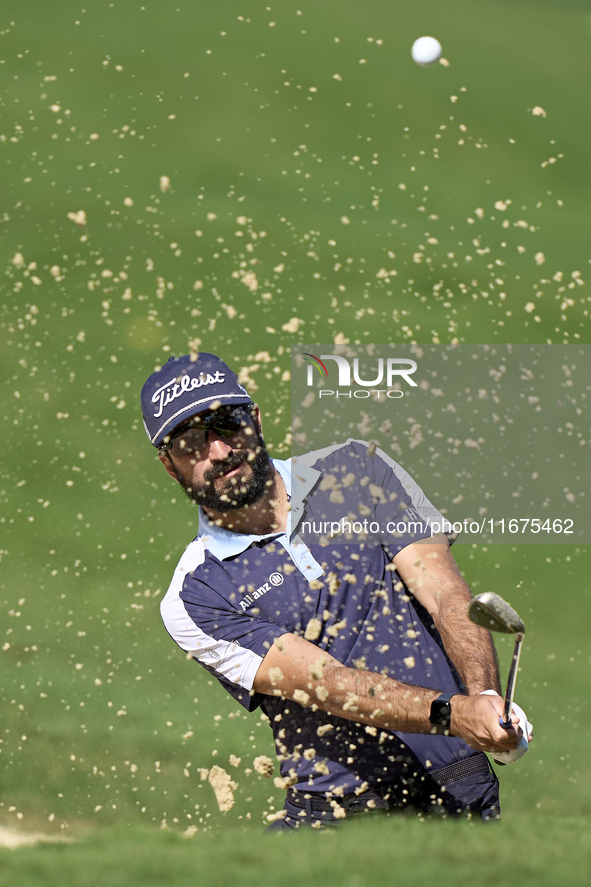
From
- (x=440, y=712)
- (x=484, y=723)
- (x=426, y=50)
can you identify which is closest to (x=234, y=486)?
(x=440, y=712)

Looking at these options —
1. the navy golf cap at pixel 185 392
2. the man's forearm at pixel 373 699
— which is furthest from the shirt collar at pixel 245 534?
the man's forearm at pixel 373 699

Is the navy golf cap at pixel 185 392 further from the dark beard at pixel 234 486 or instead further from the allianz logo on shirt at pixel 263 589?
the allianz logo on shirt at pixel 263 589

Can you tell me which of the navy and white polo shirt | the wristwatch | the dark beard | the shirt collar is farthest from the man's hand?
the dark beard

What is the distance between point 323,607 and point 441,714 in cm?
55

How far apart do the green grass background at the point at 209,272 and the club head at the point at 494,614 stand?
2.49m

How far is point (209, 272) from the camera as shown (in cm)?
618

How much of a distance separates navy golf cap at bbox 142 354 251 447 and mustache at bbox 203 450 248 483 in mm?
184

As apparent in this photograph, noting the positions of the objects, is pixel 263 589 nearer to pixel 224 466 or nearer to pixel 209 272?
pixel 224 466

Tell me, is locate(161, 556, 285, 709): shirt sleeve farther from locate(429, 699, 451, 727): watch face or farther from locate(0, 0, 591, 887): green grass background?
locate(0, 0, 591, 887): green grass background

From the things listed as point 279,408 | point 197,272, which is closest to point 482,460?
point 279,408

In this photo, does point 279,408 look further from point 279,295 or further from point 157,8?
point 157,8

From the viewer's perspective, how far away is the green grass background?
5164 mm

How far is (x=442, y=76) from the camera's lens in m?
7.02

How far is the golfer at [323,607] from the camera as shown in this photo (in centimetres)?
293
